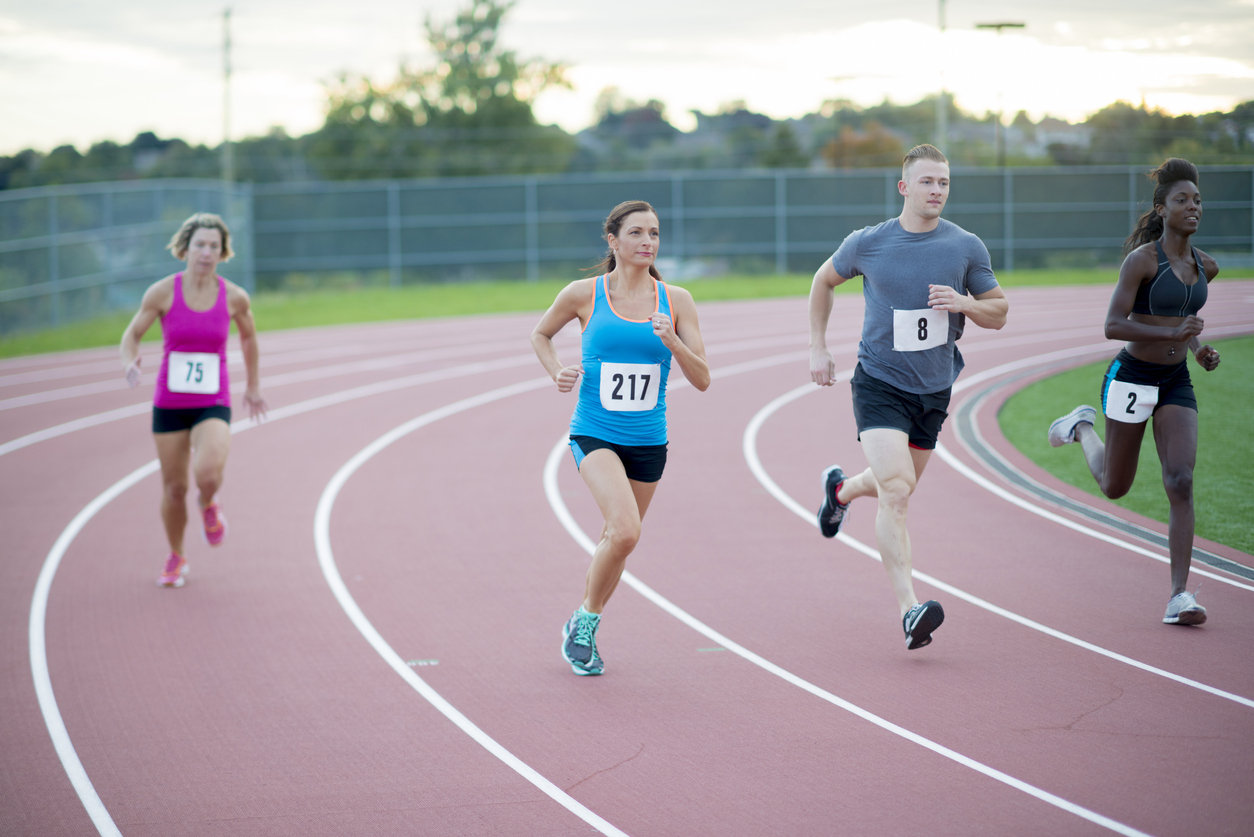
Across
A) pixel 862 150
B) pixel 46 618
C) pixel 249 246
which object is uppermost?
pixel 862 150

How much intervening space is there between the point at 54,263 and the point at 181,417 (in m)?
17.4

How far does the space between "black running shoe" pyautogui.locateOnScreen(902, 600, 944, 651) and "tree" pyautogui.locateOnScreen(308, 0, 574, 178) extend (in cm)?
5200

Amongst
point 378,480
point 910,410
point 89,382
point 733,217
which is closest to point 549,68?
point 733,217

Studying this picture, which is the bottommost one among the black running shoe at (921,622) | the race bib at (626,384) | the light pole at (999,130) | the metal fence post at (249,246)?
the black running shoe at (921,622)

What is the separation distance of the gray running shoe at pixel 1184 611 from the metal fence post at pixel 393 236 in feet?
94.8

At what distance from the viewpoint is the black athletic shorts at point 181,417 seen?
711 centimetres

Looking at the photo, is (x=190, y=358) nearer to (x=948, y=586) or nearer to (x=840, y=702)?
(x=840, y=702)

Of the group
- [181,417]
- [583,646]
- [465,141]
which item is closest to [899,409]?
[583,646]

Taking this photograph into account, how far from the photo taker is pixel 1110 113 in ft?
89.4

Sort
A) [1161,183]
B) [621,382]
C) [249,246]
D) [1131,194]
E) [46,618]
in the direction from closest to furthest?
[621,382] → [1161,183] → [46,618] → [1131,194] → [249,246]

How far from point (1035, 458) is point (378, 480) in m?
5.97

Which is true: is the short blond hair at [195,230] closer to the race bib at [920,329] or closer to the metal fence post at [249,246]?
the race bib at [920,329]

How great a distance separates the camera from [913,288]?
5.52 m

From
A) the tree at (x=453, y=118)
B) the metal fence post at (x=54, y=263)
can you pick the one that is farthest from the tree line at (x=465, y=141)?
the metal fence post at (x=54, y=263)
